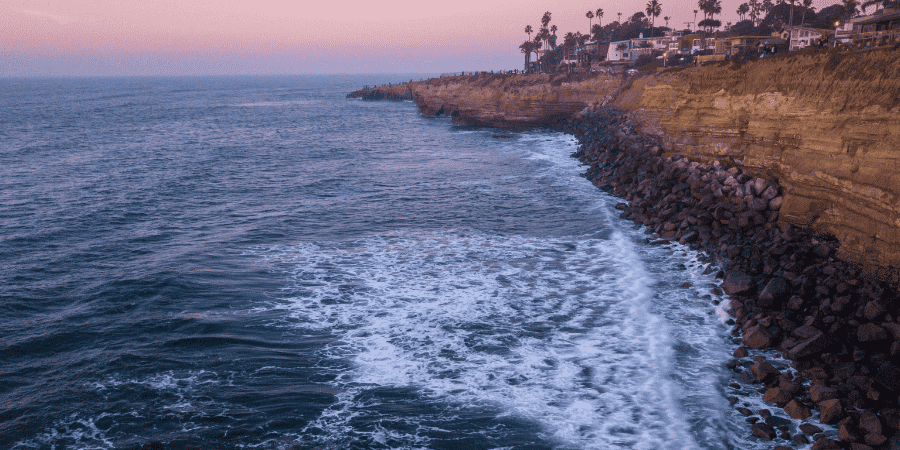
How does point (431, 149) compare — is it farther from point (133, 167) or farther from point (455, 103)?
point (455, 103)

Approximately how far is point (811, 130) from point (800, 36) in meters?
29.7

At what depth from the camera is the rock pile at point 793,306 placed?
33.3ft

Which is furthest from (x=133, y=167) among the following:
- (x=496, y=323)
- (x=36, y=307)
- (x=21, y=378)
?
(x=496, y=323)

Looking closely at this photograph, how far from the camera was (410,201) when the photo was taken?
30.4 metres

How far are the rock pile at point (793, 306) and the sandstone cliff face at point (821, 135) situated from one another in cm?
78

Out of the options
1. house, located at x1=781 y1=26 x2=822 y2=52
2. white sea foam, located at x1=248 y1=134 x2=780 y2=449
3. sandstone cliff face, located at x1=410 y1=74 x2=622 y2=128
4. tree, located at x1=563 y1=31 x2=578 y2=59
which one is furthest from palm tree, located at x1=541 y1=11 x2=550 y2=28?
white sea foam, located at x1=248 y1=134 x2=780 y2=449

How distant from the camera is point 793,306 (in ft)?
45.3

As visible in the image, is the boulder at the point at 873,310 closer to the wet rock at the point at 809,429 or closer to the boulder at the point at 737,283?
the boulder at the point at 737,283

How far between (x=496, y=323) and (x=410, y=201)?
639 inches

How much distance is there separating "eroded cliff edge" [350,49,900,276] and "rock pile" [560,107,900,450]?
2.64 feet

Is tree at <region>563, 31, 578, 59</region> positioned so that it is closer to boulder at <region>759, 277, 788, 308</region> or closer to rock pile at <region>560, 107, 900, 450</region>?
rock pile at <region>560, 107, 900, 450</region>

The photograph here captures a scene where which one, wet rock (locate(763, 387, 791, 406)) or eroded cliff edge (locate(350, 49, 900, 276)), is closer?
wet rock (locate(763, 387, 791, 406))

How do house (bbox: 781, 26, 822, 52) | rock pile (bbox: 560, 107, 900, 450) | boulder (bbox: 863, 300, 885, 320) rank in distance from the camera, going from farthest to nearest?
house (bbox: 781, 26, 822, 52)
boulder (bbox: 863, 300, 885, 320)
rock pile (bbox: 560, 107, 900, 450)

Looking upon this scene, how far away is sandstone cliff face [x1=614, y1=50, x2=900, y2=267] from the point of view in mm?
14672
